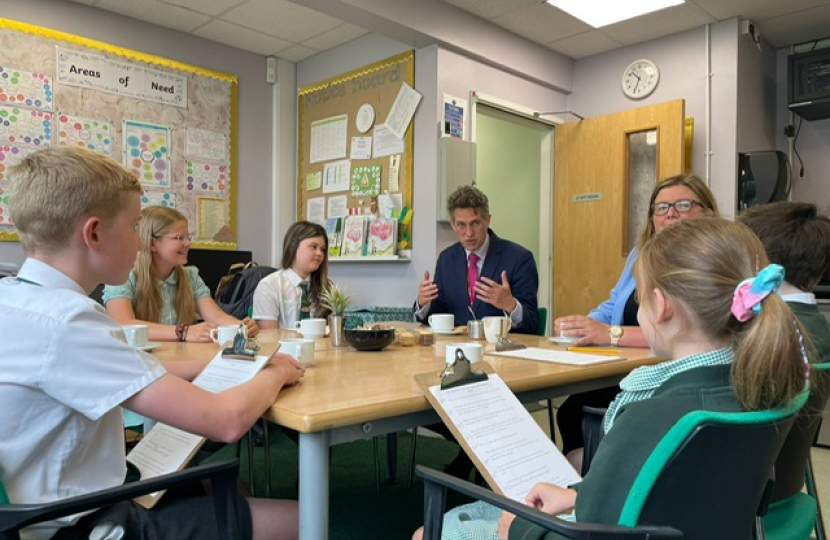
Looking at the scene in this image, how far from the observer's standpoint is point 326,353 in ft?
5.78

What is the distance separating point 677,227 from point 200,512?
96 centimetres

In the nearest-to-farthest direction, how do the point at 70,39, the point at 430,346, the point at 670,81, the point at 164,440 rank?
1. the point at 164,440
2. the point at 430,346
3. the point at 70,39
4. the point at 670,81

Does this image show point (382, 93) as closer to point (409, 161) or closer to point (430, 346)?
point (409, 161)

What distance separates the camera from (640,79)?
4320 millimetres

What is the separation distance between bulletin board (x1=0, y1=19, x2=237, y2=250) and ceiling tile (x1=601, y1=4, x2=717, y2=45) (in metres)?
2.78

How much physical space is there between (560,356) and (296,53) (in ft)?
12.1

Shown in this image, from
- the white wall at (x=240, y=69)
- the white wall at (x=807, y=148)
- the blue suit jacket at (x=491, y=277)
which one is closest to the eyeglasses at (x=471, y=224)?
the blue suit jacket at (x=491, y=277)

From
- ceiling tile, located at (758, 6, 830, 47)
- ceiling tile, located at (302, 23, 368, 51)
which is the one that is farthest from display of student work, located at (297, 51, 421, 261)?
ceiling tile, located at (758, 6, 830, 47)

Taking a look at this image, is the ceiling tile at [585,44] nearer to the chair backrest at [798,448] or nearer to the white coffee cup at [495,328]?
the white coffee cup at [495,328]

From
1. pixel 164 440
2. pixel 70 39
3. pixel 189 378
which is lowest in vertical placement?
pixel 164 440

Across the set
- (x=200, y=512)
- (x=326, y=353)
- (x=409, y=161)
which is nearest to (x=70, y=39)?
(x=409, y=161)

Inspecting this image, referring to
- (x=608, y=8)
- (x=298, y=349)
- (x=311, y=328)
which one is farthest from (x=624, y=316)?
(x=608, y=8)

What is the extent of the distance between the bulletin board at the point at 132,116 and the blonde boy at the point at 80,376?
229 centimetres

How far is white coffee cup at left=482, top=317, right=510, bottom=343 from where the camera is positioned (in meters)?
2.03
